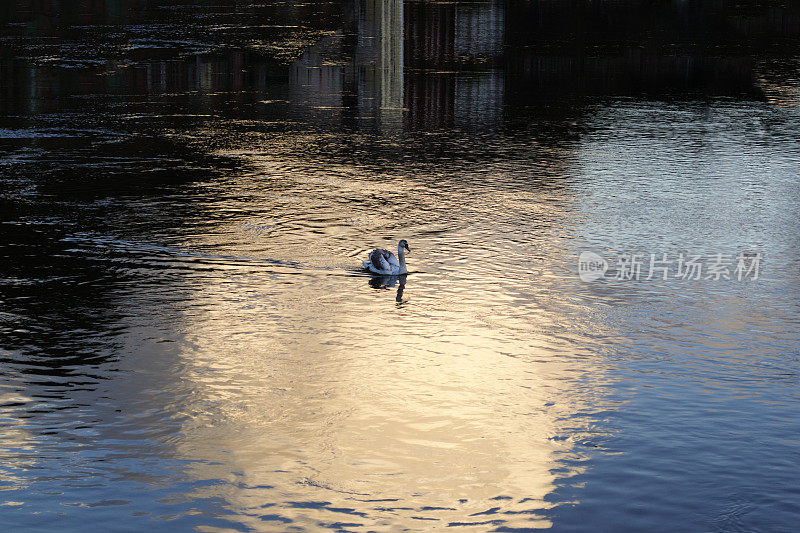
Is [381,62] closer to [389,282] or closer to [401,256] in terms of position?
[401,256]

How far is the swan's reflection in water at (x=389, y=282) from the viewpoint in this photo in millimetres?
14500

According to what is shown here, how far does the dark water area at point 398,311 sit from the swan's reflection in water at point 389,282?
13 centimetres

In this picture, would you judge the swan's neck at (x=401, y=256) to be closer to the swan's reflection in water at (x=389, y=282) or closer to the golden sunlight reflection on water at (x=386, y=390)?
the swan's reflection in water at (x=389, y=282)

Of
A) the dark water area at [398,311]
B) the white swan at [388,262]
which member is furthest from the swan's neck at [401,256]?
the dark water area at [398,311]

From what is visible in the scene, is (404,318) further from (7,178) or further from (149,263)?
(7,178)

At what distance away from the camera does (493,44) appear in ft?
136

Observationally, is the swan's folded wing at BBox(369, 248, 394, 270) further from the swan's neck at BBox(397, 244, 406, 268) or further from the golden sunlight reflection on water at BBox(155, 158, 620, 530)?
the golden sunlight reflection on water at BBox(155, 158, 620, 530)

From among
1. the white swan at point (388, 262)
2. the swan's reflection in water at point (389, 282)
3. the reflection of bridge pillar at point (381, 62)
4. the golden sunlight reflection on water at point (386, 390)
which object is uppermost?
the reflection of bridge pillar at point (381, 62)

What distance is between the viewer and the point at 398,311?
1361 cm

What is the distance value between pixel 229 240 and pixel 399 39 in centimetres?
2908

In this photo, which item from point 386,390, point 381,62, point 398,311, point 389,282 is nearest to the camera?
point 386,390

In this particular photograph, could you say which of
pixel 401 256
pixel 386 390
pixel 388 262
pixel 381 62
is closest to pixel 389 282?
pixel 388 262

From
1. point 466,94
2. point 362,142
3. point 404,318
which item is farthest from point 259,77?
point 404,318

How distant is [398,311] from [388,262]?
133 centimetres
